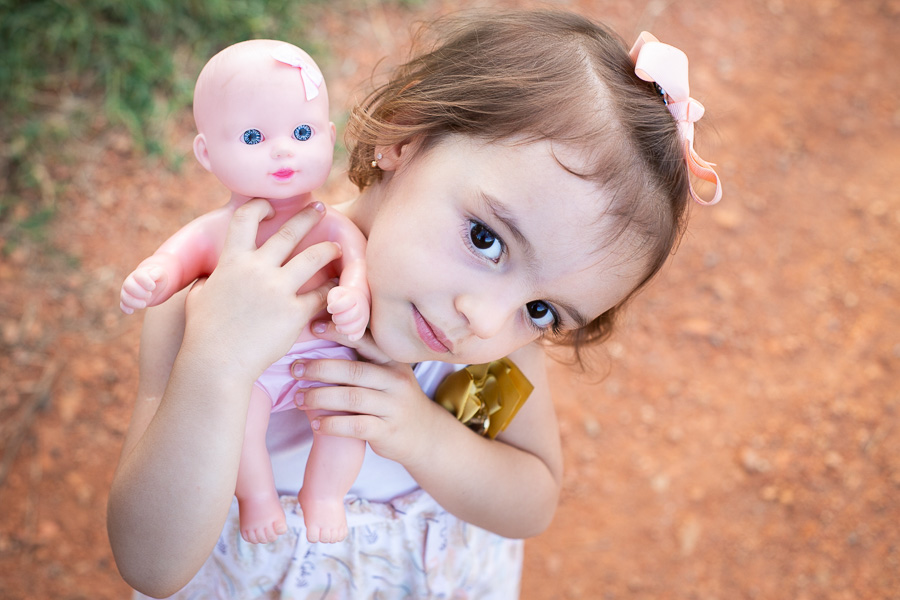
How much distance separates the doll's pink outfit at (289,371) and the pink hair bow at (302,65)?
1.31ft

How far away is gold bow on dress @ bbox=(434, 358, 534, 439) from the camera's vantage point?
144 cm

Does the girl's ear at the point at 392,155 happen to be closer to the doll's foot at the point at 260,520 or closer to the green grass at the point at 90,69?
the doll's foot at the point at 260,520

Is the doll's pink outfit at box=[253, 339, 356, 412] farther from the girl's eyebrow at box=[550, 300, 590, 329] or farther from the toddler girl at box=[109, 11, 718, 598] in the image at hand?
the girl's eyebrow at box=[550, 300, 590, 329]

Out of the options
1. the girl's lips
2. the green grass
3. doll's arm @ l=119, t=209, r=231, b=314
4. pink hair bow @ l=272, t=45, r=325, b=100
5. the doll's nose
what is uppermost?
pink hair bow @ l=272, t=45, r=325, b=100

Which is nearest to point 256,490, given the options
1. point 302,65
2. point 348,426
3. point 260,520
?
point 260,520

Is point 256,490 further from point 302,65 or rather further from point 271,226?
point 302,65

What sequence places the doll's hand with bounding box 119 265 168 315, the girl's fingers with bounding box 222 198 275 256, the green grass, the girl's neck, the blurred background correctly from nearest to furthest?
the doll's hand with bounding box 119 265 168 315 < the girl's fingers with bounding box 222 198 275 256 < the girl's neck < the blurred background < the green grass

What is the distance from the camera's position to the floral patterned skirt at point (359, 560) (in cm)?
143

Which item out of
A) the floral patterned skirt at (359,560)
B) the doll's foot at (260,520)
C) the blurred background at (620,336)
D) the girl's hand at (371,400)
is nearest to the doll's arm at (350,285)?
the girl's hand at (371,400)

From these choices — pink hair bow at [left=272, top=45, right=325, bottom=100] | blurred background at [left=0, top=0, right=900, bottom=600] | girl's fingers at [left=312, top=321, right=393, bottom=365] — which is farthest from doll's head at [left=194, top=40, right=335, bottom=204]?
blurred background at [left=0, top=0, right=900, bottom=600]

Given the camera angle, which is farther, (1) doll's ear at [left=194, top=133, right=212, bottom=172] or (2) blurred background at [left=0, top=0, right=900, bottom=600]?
(2) blurred background at [left=0, top=0, right=900, bottom=600]

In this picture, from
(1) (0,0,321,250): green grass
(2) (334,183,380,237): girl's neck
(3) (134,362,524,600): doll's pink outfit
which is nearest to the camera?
(2) (334,183,380,237): girl's neck

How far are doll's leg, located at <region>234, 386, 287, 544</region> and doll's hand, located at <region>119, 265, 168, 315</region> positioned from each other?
0.25 meters

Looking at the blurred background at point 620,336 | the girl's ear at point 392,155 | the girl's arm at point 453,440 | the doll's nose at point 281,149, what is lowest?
the blurred background at point 620,336
